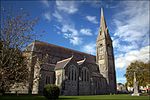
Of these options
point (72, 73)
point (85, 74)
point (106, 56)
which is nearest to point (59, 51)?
point (85, 74)

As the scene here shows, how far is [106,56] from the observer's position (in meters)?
65.6

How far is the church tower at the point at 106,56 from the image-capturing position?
63.6 m

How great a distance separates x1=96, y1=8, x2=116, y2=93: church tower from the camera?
2502 inches

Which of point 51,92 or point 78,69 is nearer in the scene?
point 51,92

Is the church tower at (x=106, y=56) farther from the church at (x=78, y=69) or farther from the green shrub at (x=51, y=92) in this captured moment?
the green shrub at (x=51, y=92)

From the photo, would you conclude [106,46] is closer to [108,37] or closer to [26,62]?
[108,37]

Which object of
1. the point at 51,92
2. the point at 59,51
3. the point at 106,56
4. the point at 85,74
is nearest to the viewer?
the point at 51,92

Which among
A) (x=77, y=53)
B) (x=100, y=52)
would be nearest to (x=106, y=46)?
(x=100, y=52)

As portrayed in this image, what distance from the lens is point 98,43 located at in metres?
70.9

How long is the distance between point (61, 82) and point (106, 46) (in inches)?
1238

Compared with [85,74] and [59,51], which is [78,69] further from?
[59,51]

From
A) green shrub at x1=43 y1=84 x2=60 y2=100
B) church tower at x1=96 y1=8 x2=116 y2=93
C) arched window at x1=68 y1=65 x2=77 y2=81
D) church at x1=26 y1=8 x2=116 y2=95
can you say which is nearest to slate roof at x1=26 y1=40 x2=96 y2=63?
A: church at x1=26 y1=8 x2=116 y2=95

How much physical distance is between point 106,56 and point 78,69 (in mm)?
21670

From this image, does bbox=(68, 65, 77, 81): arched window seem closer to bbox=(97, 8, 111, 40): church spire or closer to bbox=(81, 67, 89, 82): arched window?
bbox=(81, 67, 89, 82): arched window
